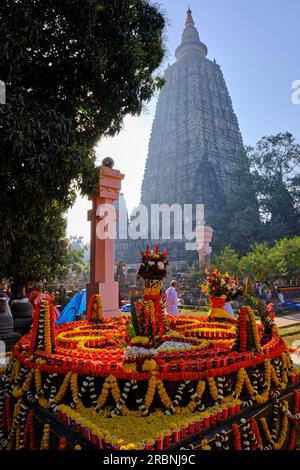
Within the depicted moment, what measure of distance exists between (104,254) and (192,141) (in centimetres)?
3126

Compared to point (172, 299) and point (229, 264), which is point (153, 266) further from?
point (229, 264)

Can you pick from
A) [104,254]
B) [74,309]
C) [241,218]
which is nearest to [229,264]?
[104,254]

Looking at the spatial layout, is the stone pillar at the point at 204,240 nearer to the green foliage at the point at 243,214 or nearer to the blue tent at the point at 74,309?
the blue tent at the point at 74,309

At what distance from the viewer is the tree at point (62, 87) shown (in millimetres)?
5348

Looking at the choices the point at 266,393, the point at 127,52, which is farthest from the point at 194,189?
the point at 266,393

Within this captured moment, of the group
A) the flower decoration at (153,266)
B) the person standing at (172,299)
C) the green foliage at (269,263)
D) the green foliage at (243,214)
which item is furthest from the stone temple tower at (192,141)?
the flower decoration at (153,266)

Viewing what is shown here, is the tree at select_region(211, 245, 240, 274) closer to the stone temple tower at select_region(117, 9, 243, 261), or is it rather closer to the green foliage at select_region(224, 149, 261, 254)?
the green foliage at select_region(224, 149, 261, 254)

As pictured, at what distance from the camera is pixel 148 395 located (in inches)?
111

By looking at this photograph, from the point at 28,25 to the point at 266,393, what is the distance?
22.1 ft

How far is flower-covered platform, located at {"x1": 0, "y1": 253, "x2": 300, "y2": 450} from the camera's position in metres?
2.60

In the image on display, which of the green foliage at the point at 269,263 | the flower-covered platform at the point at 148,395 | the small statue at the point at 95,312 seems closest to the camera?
the flower-covered platform at the point at 148,395

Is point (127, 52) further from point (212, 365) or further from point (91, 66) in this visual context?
point (212, 365)

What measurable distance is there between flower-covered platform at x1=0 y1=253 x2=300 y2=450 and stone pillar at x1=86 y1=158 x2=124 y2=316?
600 centimetres

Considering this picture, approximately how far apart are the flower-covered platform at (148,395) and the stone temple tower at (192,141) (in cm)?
3392
